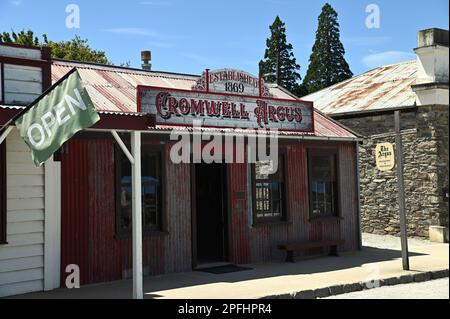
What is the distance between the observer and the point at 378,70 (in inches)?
874

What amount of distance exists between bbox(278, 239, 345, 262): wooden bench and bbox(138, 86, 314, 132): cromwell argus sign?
2561mm

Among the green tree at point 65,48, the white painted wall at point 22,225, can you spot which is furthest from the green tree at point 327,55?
the white painted wall at point 22,225

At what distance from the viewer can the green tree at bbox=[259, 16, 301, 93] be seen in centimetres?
4990

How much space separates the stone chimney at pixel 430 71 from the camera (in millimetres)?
16469

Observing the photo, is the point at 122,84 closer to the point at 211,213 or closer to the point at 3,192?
the point at 211,213

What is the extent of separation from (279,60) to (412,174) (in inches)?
1373

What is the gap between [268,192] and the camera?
1330 cm

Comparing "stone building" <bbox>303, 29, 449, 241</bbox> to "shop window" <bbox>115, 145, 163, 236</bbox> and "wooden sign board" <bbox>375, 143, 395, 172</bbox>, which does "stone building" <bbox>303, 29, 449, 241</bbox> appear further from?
"shop window" <bbox>115, 145, 163, 236</bbox>

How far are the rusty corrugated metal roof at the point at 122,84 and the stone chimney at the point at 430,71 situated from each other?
9.96 ft

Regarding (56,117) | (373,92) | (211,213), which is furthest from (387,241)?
(56,117)

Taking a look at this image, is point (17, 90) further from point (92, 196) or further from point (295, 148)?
point (295, 148)

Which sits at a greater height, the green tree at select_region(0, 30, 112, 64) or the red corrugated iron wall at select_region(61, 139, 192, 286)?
the green tree at select_region(0, 30, 112, 64)

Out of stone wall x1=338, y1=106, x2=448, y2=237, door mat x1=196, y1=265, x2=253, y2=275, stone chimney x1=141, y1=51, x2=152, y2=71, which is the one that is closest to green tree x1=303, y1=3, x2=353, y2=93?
stone wall x1=338, y1=106, x2=448, y2=237
